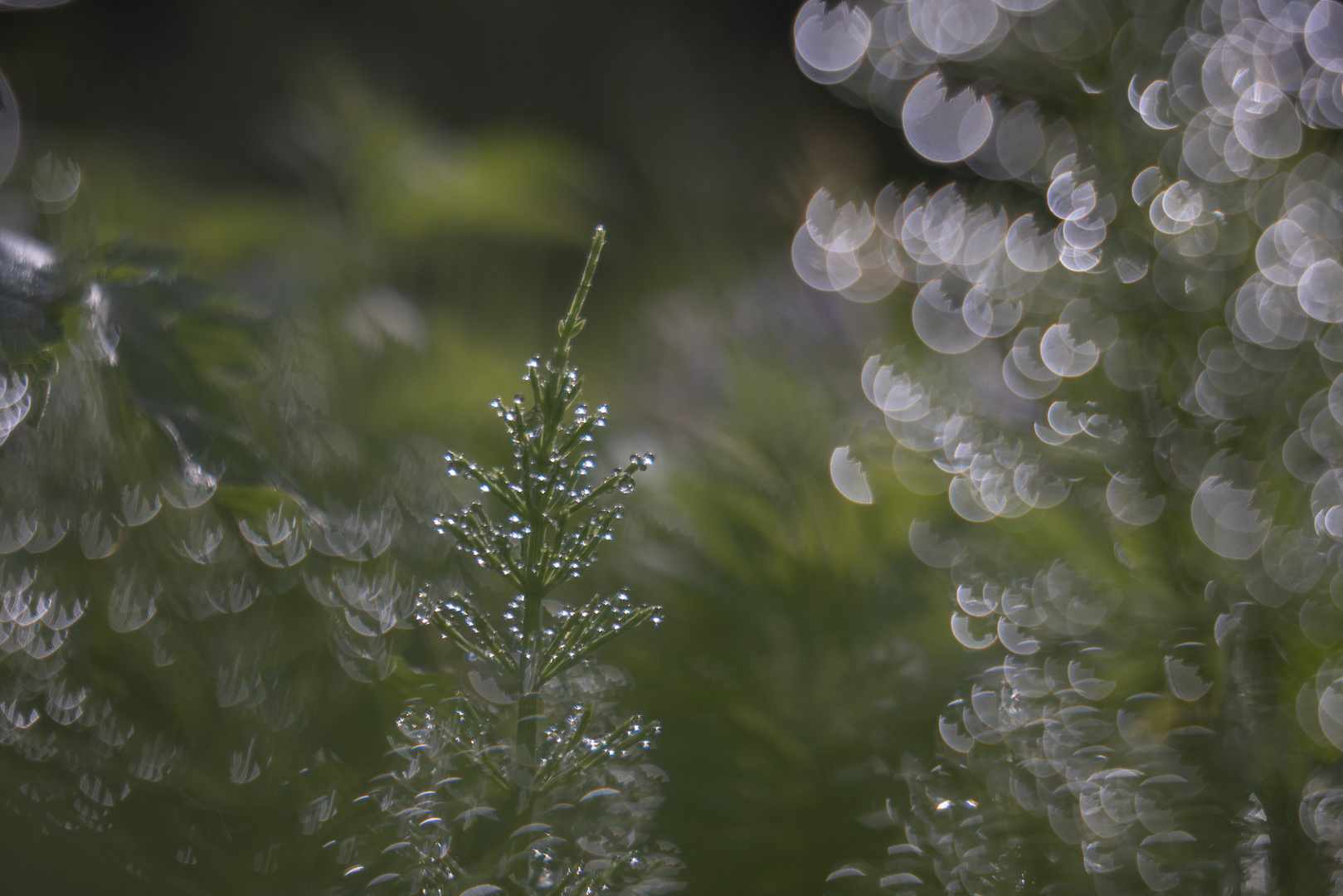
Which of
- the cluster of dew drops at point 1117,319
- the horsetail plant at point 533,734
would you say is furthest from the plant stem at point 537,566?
the cluster of dew drops at point 1117,319

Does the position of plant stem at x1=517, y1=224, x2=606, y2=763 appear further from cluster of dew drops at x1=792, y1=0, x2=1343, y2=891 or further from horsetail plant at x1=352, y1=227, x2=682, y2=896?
cluster of dew drops at x1=792, y1=0, x2=1343, y2=891

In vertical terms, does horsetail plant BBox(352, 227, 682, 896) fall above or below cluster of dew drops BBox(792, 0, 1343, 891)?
below

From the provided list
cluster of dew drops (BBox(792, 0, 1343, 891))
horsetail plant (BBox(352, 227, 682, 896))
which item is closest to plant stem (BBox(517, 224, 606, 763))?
horsetail plant (BBox(352, 227, 682, 896))

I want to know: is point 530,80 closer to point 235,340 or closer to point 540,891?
point 235,340

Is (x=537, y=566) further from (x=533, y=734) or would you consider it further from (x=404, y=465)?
(x=404, y=465)

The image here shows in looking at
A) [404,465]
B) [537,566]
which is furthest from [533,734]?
[404,465]
